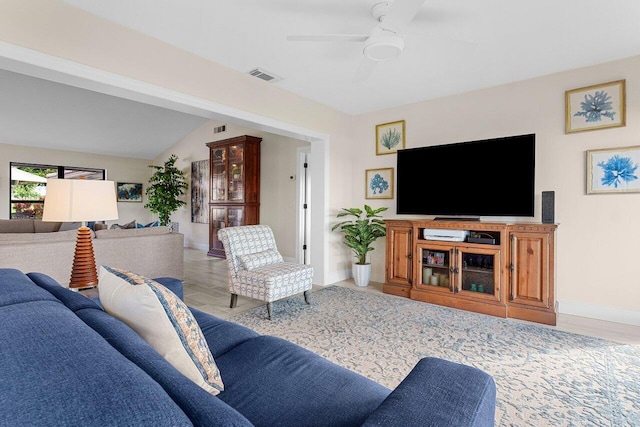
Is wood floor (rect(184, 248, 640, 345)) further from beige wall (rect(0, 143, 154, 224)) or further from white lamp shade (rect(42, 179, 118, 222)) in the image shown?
beige wall (rect(0, 143, 154, 224))

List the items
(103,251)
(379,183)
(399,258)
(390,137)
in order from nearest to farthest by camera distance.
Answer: (103,251) < (399,258) < (390,137) < (379,183)

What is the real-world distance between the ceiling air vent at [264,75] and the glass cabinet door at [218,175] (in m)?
3.51

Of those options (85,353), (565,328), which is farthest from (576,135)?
(85,353)

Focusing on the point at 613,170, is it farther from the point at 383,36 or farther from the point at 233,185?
the point at 233,185

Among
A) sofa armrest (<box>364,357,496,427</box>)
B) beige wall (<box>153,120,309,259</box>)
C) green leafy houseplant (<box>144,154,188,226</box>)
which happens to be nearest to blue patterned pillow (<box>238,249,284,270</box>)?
beige wall (<box>153,120,309,259</box>)

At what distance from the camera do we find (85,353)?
614 mm

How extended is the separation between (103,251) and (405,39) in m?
3.89

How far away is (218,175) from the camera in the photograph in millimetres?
6992

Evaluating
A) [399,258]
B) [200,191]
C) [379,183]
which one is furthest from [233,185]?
[399,258]

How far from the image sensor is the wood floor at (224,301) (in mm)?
2795

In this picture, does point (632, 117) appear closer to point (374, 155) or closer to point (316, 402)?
point (374, 155)

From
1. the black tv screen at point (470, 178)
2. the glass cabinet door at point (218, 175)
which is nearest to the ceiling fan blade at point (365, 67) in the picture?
the black tv screen at point (470, 178)

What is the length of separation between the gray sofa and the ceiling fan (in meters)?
3.18

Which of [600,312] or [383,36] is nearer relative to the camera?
[383,36]
